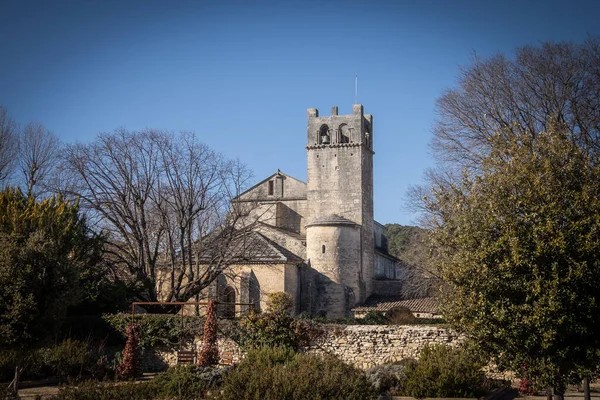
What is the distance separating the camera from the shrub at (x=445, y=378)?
1456cm

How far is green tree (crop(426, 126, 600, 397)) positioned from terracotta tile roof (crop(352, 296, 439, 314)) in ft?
78.7

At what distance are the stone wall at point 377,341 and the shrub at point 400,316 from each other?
35.7 ft

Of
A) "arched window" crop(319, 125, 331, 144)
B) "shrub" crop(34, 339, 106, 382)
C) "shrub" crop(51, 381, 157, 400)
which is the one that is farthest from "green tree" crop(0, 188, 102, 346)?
"arched window" crop(319, 125, 331, 144)

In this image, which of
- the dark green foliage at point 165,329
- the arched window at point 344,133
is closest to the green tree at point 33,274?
the dark green foliage at point 165,329

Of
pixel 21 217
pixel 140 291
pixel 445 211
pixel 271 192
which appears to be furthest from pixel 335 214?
pixel 445 211

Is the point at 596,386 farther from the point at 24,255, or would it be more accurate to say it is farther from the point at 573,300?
the point at 24,255

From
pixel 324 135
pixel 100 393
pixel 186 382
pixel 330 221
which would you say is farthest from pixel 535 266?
pixel 324 135

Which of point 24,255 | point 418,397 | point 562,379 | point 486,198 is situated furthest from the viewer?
point 24,255

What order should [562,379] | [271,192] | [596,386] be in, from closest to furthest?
[562,379] → [596,386] → [271,192]

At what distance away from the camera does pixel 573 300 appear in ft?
38.9

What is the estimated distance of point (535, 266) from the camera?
40.1ft

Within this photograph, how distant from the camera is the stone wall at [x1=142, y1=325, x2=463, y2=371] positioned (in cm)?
2100

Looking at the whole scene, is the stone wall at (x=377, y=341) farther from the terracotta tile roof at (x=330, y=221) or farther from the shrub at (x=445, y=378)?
the terracotta tile roof at (x=330, y=221)

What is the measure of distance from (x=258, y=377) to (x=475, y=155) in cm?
1471
